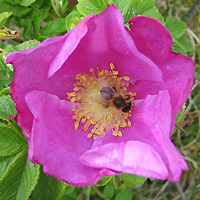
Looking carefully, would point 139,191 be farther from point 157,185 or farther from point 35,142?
point 35,142

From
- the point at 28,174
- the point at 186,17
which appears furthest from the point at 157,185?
the point at 28,174

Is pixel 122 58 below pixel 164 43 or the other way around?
below

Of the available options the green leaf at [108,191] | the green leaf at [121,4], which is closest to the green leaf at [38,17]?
the green leaf at [121,4]

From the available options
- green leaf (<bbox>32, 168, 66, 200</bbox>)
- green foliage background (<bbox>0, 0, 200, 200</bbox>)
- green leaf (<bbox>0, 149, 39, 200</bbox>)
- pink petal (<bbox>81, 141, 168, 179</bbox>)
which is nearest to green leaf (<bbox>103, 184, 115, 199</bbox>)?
green foliage background (<bbox>0, 0, 200, 200</bbox>)

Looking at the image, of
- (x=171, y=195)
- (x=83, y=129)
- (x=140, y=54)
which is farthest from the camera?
(x=171, y=195)

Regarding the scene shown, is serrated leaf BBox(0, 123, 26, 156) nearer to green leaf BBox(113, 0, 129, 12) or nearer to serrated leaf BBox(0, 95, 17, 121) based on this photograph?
serrated leaf BBox(0, 95, 17, 121)
